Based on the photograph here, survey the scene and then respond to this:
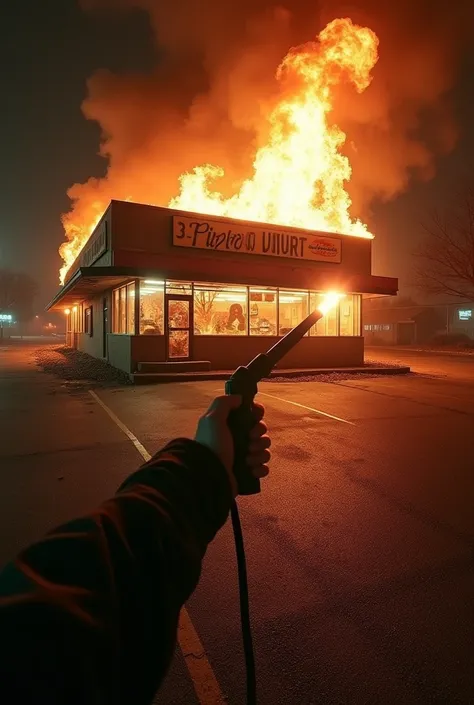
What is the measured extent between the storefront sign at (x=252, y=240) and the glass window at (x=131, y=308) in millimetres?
2594

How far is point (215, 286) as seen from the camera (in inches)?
747

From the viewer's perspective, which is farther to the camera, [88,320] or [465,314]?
[465,314]

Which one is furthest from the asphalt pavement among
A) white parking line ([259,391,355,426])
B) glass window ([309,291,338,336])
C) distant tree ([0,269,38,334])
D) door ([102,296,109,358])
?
distant tree ([0,269,38,334])

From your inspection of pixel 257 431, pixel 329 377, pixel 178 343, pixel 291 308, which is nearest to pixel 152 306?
pixel 178 343

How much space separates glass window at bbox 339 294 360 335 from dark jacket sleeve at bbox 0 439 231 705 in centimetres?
2128

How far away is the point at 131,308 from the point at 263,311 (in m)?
5.87

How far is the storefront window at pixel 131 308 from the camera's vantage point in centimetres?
1760

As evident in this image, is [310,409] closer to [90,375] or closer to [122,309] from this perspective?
[90,375]

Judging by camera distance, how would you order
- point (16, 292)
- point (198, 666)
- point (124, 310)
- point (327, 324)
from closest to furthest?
1. point (198, 666)
2. point (124, 310)
3. point (327, 324)
4. point (16, 292)

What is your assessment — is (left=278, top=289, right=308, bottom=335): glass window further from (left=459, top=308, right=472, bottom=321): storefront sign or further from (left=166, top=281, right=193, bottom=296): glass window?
(left=459, top=308, right=472, bottom=321): storefront sign

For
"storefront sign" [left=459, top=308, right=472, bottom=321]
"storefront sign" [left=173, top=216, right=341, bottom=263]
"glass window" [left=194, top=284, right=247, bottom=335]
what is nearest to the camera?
"storefront sign" [left=173, top=216, right=341, bottom=263]

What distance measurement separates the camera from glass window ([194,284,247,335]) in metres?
18.8

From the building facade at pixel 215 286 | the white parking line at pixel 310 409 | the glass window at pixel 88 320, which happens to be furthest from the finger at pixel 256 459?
the glass window at pixel 88 320

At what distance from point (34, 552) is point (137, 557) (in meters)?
0.21
